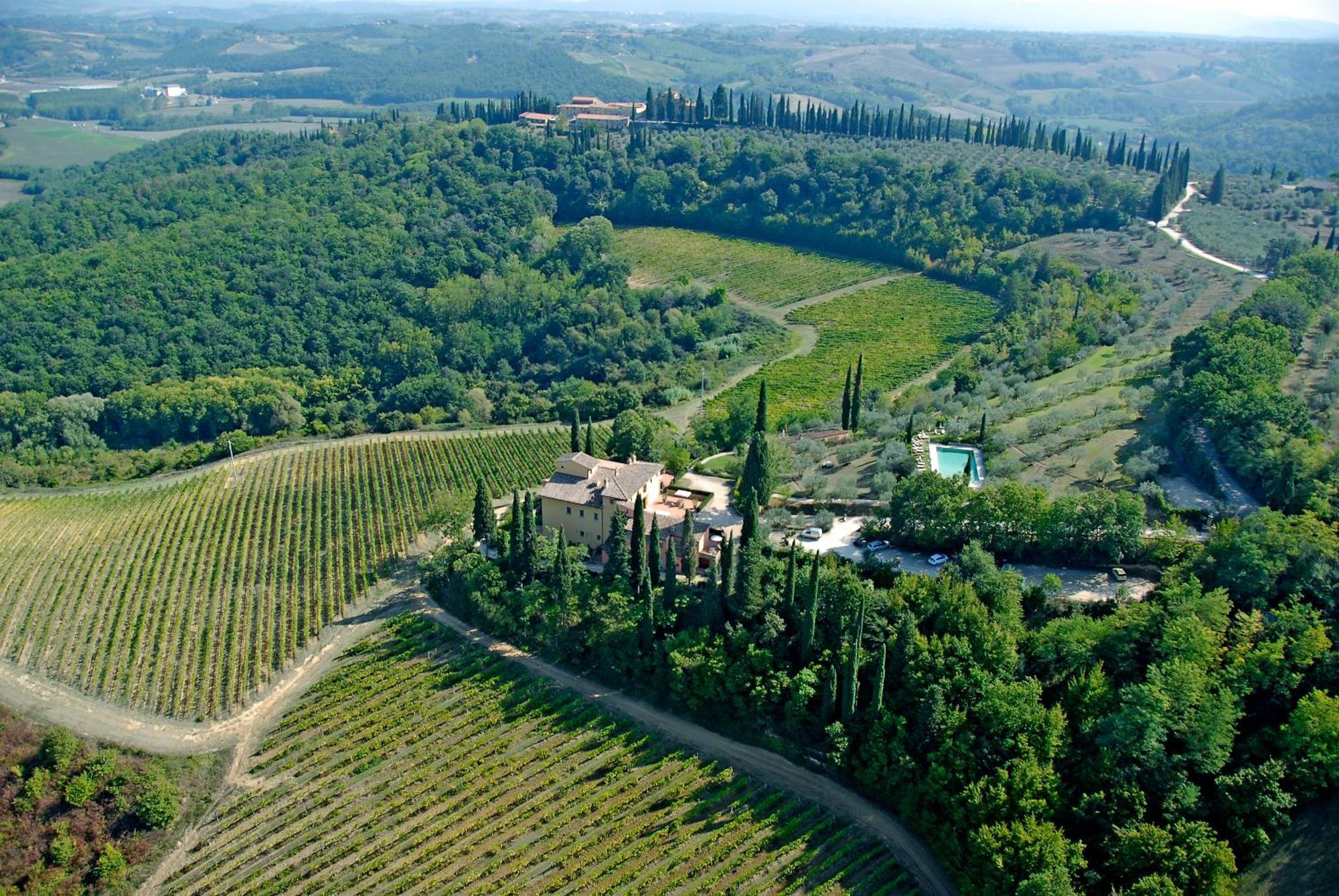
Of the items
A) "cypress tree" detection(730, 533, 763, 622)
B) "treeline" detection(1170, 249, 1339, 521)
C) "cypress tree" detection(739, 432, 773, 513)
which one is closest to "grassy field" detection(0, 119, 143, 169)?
"cypress tree" detection(739, 432, 773, 513)

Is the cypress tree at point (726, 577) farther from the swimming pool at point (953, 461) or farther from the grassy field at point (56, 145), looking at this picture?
the grassy field at point (56, 145)

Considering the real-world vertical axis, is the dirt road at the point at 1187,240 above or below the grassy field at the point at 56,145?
above

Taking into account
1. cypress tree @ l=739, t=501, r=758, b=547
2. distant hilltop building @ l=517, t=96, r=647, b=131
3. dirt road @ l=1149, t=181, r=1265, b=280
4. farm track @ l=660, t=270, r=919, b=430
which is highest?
distant hilltop building @ l=517, t=96, r=647, b=131

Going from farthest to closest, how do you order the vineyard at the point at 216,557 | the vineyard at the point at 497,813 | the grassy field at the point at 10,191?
the grassy field at the point at 10,191, the vineyard at the point at 216,557, the vineyard at the point at 497,813

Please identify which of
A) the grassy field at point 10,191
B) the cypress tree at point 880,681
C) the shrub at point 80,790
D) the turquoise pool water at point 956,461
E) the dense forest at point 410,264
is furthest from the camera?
the grassy field at point 10,191

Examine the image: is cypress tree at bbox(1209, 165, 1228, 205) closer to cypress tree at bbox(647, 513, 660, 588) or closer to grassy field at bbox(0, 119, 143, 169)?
cypress tree at bbox(647, 513, 660, 588)

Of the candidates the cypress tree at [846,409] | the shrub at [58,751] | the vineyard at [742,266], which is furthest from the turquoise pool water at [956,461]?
the vineyard at [742,266]
